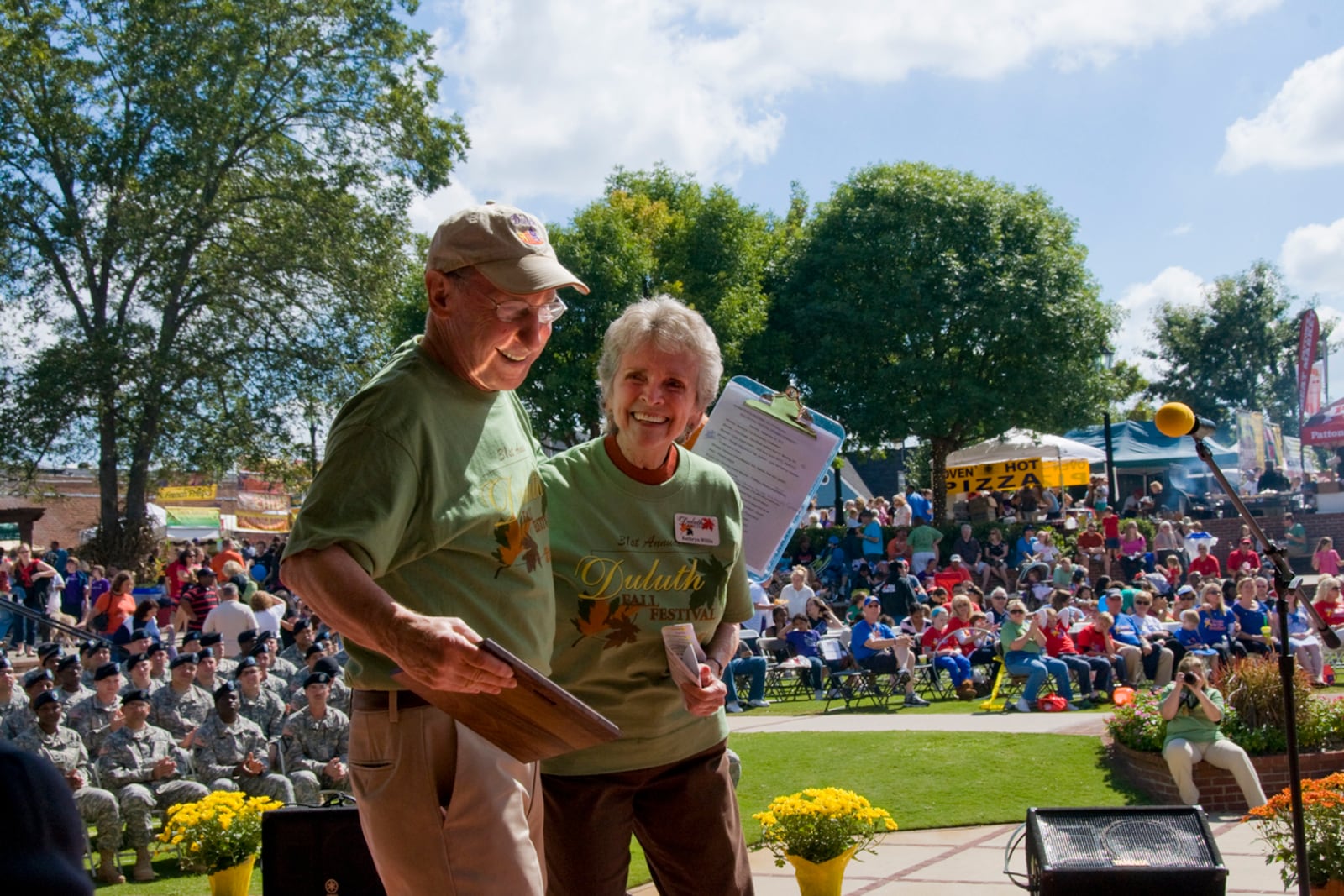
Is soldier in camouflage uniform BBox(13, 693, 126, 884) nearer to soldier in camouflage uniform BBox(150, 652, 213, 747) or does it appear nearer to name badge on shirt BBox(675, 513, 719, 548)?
soldier in camouflage uniform BBox(150, 652, 213, 747)

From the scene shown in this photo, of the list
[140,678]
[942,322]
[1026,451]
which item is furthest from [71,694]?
[942,322]

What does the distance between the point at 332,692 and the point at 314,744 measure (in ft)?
2.49

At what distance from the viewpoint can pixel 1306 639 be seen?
46.0ft

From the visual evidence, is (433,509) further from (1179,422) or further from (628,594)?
(1179,422)

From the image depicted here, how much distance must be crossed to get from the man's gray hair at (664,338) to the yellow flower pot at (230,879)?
14.7 ft

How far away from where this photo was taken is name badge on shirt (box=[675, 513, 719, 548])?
2.92 meters

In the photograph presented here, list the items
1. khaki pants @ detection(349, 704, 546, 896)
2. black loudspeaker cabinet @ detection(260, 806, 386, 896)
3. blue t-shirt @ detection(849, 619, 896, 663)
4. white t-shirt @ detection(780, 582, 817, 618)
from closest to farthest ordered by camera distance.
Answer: khaki pants @ detection(349, 704, 546, 896)
black loudspeaker cabinet @ detection(260, 806, 386, 896)
blue t-shirt @ detection(849, 619, 896, 663)
white t-shirt @ detection(780, 582, 817, 618)

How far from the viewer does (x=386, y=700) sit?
2135mm

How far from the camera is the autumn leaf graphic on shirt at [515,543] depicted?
2234 mm

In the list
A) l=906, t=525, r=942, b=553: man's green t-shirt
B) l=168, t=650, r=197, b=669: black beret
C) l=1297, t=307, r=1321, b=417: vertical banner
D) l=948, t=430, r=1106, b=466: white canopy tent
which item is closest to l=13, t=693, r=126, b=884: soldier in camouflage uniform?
l=168, t=650, r=197, b=669: black beret

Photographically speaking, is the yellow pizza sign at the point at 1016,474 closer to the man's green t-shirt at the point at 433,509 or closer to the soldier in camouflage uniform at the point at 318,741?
the soldier in camouflage uniform at the point at 318,741

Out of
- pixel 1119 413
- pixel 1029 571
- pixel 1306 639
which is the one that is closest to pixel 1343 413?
pixel 1119 413

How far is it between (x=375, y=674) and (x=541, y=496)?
20.5 inches

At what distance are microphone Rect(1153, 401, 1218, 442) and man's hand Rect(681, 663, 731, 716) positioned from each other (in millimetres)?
1843
